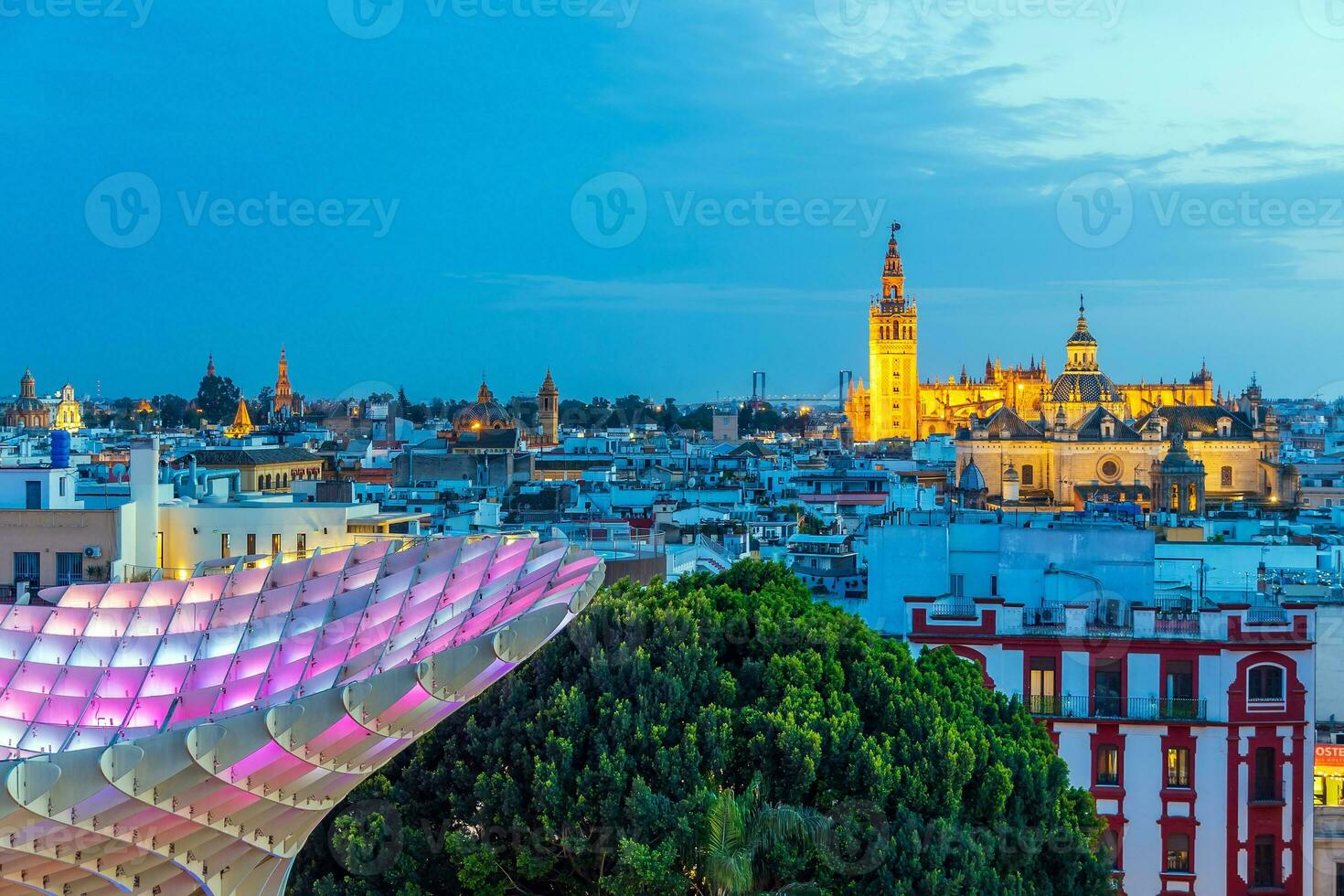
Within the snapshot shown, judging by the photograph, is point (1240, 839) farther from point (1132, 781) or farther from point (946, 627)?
point (946, 627)

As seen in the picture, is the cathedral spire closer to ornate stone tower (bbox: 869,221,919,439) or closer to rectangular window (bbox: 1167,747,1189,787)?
ornate stone tower (bbox: 869,221,919,439)

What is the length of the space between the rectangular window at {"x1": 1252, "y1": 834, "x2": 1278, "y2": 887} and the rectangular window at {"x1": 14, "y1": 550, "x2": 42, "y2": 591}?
69.5ft

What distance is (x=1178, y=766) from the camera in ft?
83.6

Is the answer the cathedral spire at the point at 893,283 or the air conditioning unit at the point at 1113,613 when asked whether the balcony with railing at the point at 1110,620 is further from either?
the cathedral spire at the point at 893,283

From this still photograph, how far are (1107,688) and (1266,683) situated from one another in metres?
2.52

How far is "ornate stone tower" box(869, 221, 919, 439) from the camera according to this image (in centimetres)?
16638

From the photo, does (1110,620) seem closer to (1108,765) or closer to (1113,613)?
(1113,613)

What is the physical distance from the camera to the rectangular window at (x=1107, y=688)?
25609mm

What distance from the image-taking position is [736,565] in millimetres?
25188

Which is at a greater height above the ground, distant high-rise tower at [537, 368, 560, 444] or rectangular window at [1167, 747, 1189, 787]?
distant high-rise tower at [537, 368, 560, 444]

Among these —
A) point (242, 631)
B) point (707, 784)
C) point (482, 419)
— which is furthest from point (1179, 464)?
point (242, 631)

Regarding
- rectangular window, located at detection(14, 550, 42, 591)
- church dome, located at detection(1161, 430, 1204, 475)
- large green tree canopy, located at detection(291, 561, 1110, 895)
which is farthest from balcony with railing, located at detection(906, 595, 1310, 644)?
church dome, located at detection(1161, 430, 1204, 475)

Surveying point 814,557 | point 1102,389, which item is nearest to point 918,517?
point 814,557

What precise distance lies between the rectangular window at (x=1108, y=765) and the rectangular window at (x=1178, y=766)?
2.62 feet
